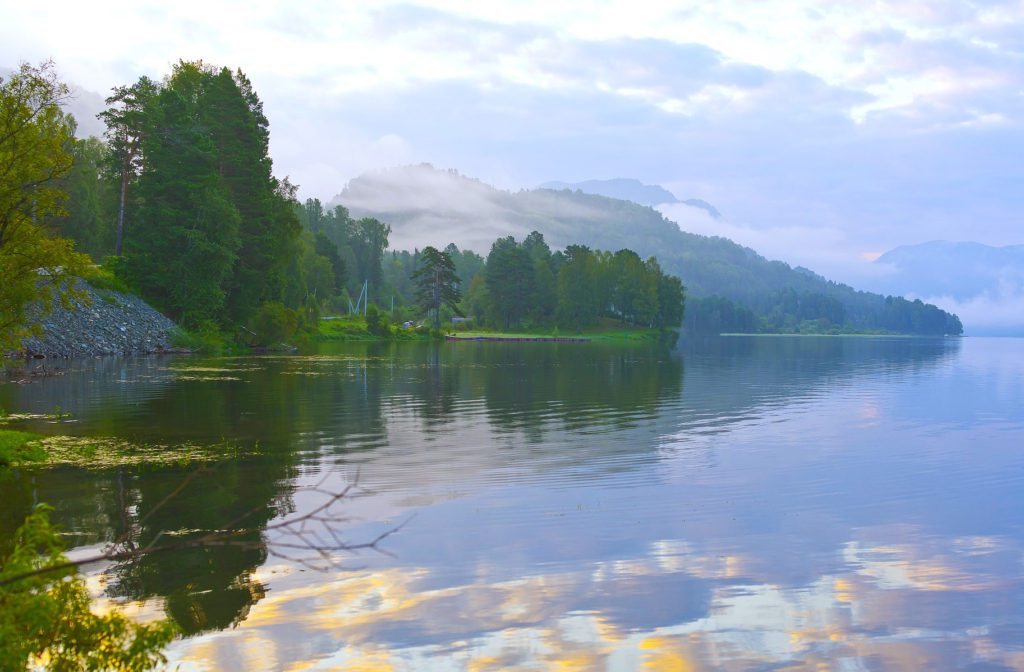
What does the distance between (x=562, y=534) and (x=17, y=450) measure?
15074 mm

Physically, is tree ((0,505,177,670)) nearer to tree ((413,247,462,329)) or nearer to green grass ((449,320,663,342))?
green grass ((449,320,663,342))

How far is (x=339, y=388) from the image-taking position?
157 ft

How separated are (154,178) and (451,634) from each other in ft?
264

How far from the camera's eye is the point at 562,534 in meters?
16.8

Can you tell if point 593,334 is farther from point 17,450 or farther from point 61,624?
point 61,624

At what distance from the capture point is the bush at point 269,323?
282ft

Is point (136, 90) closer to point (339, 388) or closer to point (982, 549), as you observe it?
point (339, 388)

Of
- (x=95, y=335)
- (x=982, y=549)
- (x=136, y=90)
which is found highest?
(x=136, y=90)

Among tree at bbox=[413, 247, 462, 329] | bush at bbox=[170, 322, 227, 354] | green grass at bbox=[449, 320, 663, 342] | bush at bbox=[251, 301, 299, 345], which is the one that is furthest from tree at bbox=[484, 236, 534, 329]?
bush at bbox=[170, 322, 227, 354]

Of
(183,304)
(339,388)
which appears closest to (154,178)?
(183,304)

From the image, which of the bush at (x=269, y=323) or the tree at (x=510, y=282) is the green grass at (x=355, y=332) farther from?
the tree at (x=510, y=282)

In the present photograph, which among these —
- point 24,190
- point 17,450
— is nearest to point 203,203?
point 24,190

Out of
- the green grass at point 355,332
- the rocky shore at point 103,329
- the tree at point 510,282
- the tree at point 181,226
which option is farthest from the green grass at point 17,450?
the tree at point 510,282

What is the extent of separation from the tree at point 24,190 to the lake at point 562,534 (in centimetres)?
537
